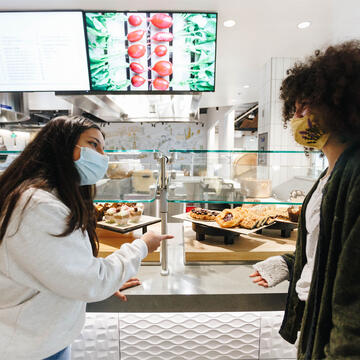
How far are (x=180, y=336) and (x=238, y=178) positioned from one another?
0.95 m

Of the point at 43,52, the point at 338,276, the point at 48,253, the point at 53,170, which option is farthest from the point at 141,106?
the point at 338,276

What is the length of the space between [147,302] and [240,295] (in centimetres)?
48

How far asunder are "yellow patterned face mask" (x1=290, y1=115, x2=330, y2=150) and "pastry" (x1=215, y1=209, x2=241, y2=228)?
30.0 inches

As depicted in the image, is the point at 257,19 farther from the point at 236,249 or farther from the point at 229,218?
the point at 236,249

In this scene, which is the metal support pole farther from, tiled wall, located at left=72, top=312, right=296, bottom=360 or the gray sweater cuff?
the gray sweater cuff

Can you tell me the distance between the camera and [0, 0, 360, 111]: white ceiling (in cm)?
206

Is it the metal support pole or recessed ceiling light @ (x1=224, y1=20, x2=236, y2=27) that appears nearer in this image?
the metal support pole

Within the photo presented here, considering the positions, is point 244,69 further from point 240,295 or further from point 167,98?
point 240,295

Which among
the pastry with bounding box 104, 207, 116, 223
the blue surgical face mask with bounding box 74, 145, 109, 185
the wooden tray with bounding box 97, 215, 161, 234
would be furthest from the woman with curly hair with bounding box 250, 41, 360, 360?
the pastry with bounding box 104, 207, 116, 223

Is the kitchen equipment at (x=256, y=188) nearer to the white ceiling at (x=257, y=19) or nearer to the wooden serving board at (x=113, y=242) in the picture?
the wooden serving board at (x=113, y=242)

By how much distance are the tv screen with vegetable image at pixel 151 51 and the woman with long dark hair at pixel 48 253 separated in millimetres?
1627

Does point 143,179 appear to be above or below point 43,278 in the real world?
above

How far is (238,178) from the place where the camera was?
1.55 m

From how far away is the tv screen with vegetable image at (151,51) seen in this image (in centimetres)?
216
